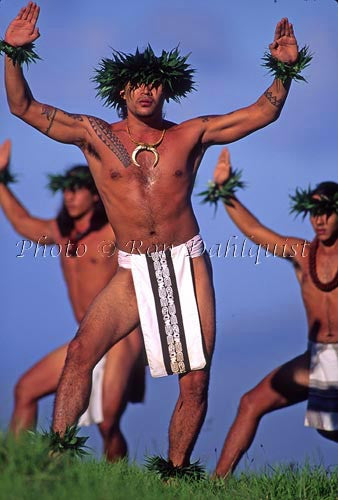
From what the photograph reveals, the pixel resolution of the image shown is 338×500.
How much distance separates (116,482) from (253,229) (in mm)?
4596

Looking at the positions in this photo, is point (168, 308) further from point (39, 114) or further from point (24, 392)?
point (24, 392)

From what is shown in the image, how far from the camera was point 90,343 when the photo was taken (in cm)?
952

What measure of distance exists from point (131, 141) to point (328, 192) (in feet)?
9.70

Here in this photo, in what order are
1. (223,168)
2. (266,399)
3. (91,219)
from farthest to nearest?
(91,219), (223,168), (266,399)

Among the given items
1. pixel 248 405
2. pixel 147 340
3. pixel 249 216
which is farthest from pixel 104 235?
pixel 147 340

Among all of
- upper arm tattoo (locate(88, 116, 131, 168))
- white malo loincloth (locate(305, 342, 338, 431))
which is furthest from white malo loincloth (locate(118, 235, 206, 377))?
white malo loincloth (locate(305, 342, 338, 431))

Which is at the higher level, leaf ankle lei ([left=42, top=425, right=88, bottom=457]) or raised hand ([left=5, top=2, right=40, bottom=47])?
raised hand ([left=5, top=2, right=40, bottom=47])

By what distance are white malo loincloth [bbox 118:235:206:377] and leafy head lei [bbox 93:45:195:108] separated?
1.15 m

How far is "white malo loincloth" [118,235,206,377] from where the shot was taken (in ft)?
32.4

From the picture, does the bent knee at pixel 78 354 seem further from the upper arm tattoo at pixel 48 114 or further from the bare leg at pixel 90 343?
the upper arm tattoo at pixel 48 114

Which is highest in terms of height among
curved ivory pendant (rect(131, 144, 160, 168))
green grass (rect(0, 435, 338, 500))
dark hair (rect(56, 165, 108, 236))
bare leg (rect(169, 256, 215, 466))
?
dark hair (rect(56, 165, 108, 236))

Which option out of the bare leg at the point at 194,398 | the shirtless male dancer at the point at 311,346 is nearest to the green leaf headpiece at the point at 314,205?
the shirtless male dancer at the point at 311,346

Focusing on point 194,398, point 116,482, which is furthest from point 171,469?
point 116,482

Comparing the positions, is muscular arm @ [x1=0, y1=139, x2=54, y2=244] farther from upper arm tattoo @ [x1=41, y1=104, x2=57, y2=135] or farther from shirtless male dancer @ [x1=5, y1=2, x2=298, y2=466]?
upper arm tattoo @ [x1=41, y1=104, x2=57, y2=135]
